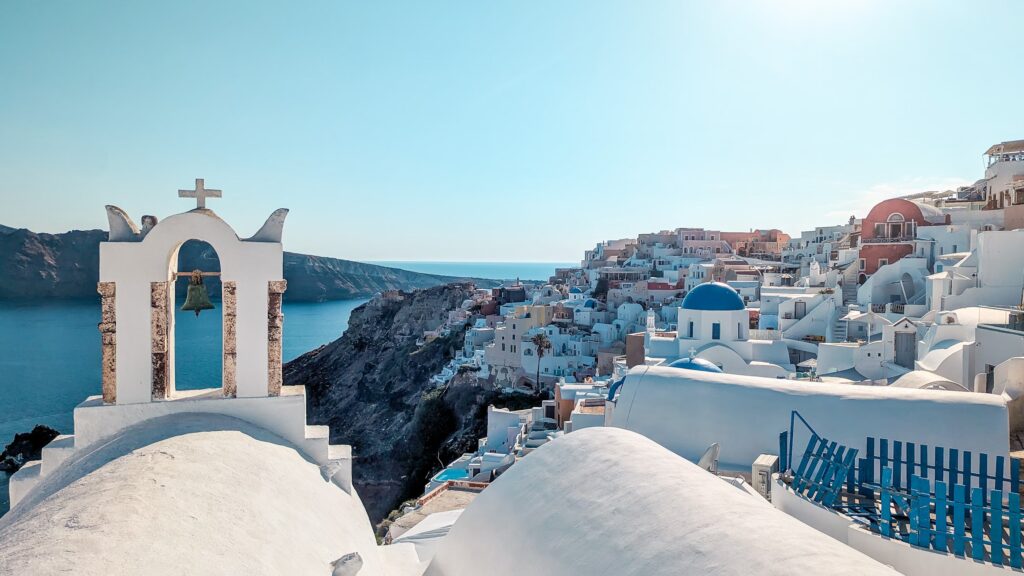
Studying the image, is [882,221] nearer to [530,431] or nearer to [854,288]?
[854,288]

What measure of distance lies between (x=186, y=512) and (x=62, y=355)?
7318 cm

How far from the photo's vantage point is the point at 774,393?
9.06 meters

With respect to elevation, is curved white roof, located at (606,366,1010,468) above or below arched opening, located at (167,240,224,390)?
above

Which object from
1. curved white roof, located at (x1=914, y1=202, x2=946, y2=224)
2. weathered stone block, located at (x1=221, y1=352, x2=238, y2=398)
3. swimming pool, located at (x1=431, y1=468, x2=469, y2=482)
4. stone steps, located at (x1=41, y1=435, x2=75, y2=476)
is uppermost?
curved white roof, located at (x1=914, y1=202, x2=946, y2=224)

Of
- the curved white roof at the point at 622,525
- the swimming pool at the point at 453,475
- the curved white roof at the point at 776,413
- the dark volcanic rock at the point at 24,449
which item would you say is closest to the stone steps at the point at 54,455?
the curved white roof at the point at 622,525

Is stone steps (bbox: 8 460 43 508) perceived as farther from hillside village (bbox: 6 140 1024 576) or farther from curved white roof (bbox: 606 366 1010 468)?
curved white roof (bbox: 606 366 1010 468)

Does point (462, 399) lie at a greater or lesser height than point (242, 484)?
lesser

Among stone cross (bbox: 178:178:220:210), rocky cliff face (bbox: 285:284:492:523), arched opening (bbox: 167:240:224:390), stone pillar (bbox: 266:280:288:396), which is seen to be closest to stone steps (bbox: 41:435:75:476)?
stone pillar (bbox: 266:280:288:396)

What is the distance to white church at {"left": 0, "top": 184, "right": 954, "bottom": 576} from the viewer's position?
2.68m

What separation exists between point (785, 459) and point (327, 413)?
50.8m

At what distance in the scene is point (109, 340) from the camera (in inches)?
193

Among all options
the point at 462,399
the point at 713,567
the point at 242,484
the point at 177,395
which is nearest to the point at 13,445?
the point at 462,399

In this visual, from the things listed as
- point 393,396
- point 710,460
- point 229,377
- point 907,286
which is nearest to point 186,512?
point 229,377

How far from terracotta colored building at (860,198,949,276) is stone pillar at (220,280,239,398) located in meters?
28.5
